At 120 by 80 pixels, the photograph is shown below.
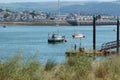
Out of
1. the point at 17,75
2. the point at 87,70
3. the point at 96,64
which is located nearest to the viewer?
the point at 17,75

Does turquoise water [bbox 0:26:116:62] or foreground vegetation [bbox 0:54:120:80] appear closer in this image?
foreground vegetation [bbox 0:54:120:80]

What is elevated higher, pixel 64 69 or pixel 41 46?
pixel 64 69

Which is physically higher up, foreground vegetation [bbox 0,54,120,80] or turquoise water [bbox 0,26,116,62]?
foreground vegetation [bbox 0,54,120,80]

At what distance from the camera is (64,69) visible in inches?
640

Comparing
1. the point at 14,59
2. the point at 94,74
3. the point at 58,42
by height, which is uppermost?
the point at 14,59

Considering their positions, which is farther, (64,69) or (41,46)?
(41,46)

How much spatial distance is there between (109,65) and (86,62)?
0.90 metres

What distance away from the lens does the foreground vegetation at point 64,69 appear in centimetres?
1251

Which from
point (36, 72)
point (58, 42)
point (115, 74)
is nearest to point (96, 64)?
point (115, 74)

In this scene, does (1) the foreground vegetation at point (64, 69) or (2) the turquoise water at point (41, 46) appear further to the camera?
(2) the turquoise water at point (41, 46)

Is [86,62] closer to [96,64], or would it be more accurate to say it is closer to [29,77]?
[96,64]

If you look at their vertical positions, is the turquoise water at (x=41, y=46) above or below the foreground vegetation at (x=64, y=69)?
below

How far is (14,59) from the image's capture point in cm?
1277

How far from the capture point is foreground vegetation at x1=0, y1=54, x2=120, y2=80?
41.0 ft
